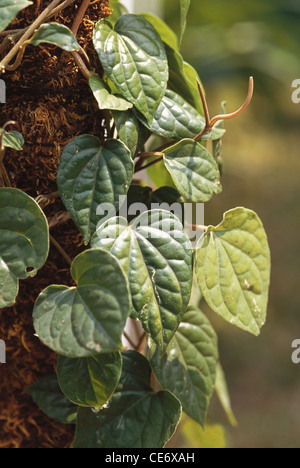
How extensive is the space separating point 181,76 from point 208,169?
0.47 ft

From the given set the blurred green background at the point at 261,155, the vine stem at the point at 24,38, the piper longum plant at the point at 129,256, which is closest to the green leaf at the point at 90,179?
the piper longum plant at the point at 129,256

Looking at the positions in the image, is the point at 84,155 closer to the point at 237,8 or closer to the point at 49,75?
the point at 49,75

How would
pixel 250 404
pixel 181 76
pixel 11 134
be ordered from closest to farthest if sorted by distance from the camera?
pixel 11 134 → pixel 181 76 → pixel 250 404

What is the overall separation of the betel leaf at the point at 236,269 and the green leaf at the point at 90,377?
0.12m

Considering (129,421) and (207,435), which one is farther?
(207,435)

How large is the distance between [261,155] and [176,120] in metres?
1.87

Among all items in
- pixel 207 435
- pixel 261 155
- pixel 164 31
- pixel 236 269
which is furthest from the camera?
pixel 261 155

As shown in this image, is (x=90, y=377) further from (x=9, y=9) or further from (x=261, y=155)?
(x=261, y=155)

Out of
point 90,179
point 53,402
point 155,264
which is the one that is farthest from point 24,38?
point 53,402

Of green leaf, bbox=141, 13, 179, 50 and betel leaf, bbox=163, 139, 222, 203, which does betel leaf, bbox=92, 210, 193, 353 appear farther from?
green leaf, bbox=141, 13, 179, 50

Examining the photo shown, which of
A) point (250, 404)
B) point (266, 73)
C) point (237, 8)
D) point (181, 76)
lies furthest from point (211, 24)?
point (181, 76)

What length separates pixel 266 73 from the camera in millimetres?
2182

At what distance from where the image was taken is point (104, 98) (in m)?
0.53

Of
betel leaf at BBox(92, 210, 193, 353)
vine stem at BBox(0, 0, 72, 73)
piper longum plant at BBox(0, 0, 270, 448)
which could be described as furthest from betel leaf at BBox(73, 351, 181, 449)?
vine stem at BBox(0, 0, 72, 73)
